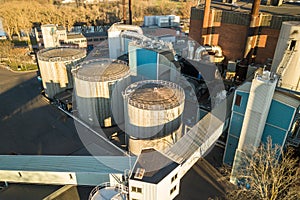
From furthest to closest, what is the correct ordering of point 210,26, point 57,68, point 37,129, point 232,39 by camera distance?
point 210,26 < point 232,39 < point 57,68 < point 37,129

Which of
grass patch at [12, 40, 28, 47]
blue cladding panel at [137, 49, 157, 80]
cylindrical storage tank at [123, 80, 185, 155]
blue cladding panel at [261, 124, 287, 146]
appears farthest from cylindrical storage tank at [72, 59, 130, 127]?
grass patch at [12, 40, 28, 47]

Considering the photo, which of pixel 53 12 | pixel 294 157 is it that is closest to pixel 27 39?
pixel 53 12

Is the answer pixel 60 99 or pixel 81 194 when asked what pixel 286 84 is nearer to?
pixel 81 194

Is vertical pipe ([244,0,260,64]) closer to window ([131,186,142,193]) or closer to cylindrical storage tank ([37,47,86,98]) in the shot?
cylindrical storage tank ([37,47,86,98])

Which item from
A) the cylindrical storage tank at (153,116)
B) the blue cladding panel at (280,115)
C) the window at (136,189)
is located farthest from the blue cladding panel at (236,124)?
the window at (136,189)

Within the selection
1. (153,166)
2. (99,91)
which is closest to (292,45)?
(153,166)

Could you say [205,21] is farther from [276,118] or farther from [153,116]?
[153,116]

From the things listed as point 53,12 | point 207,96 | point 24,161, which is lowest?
point 24,161
